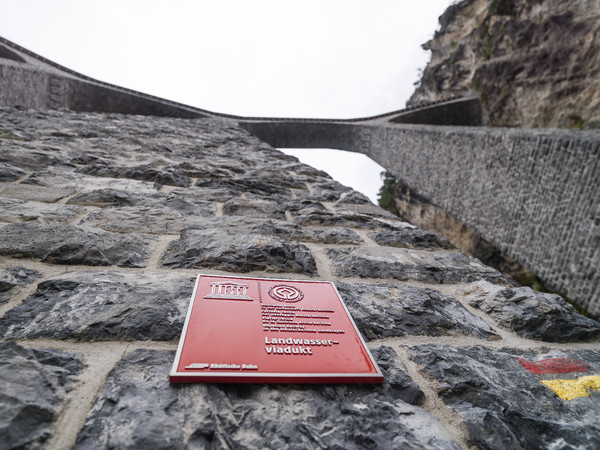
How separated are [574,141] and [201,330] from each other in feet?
18.0

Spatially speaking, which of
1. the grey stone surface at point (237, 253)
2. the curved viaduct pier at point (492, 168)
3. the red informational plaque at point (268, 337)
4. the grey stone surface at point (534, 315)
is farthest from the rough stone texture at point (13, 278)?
the curved viaduct pier at point (492, 168)

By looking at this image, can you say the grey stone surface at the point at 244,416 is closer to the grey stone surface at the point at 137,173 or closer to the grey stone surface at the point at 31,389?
the grey stone surface at the point at 31,389

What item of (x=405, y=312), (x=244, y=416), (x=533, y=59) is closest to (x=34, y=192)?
(x=244, y=416)

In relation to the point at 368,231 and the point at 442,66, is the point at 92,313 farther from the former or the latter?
the point at 442,66

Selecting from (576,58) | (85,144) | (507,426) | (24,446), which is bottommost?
(507,426)

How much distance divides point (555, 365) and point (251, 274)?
1.21 meters

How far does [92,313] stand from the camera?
3.74 feet

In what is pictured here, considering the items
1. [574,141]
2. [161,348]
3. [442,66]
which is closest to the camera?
[161,348]

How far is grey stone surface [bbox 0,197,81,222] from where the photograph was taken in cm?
172

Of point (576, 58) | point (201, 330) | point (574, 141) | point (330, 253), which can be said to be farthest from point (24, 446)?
point (576, 58)

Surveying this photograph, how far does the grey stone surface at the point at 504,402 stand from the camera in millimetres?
891

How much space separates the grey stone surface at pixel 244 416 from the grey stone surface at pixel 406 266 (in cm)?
78

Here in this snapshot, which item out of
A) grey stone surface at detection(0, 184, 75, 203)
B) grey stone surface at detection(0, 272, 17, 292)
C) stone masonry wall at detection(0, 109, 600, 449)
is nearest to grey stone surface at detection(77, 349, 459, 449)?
stone masonry wall at detection(0, 109, 600, 449)

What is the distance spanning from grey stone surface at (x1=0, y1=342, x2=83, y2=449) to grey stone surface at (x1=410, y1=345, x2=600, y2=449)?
1016mm
